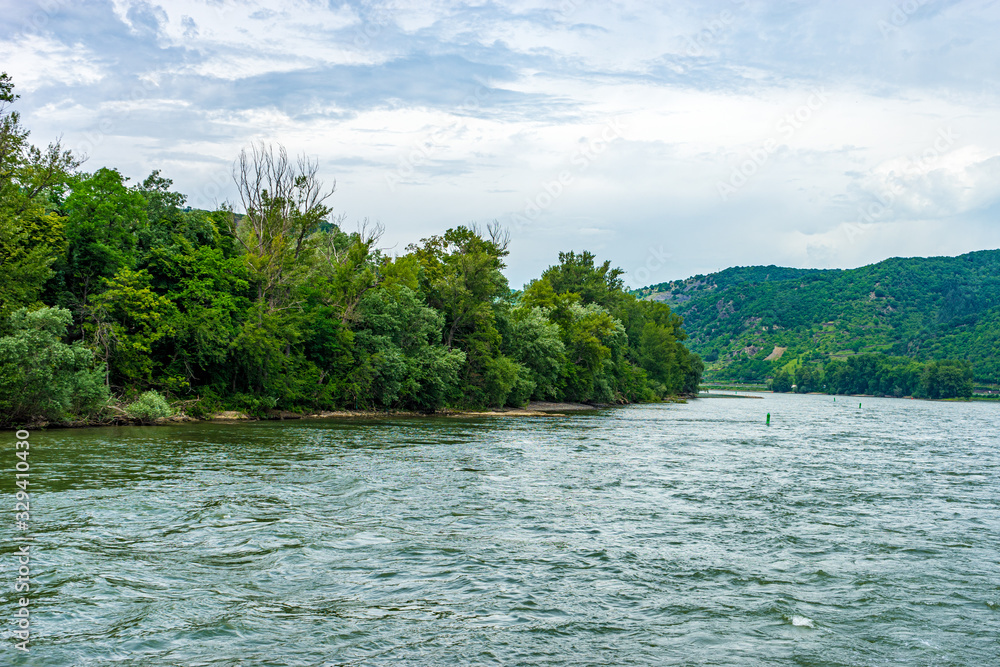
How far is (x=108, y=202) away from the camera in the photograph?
48156 millimetres

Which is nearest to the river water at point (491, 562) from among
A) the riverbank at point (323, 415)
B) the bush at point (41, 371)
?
the bush at point (41, 371)

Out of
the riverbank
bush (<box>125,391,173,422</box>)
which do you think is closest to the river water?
the riverbank

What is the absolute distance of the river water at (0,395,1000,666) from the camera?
11805mm

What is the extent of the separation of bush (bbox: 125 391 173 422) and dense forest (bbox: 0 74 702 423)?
126 mm

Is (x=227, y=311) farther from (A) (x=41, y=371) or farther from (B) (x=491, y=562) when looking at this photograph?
(B) (x=491, y=562)

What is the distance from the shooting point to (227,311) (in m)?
53.0

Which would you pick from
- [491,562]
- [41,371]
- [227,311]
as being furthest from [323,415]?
[491,562]

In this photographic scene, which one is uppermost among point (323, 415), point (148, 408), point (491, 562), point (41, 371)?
point (41, 371)

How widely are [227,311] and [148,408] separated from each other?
995 cm

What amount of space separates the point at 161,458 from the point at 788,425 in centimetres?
6000

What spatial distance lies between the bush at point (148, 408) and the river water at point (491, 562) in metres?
10.8

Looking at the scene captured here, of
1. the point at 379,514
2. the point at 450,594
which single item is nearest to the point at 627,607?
the point at 450,594

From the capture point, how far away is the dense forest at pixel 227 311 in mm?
41219

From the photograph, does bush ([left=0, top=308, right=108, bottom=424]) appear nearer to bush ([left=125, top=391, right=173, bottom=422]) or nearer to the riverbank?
the riverbank
